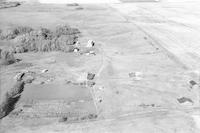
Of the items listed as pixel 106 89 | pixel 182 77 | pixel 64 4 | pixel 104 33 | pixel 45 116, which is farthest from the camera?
pixel 64 4

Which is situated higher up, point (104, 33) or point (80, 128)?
point (104, 33)

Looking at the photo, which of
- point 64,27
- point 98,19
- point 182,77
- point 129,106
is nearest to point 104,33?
point 64,27

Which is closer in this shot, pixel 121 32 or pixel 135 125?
pixel 135 125

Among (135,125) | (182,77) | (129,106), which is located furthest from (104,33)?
(135,125)

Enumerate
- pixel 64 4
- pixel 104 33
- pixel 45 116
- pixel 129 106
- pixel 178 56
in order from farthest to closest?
pixel 64 4, pixel 104 33, pixel 178 56, pixel 129 106, pixel 45 116

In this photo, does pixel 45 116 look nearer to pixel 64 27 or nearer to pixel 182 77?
pixel 182 77

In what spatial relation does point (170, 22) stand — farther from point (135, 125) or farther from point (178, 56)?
A: point (135, 125)
